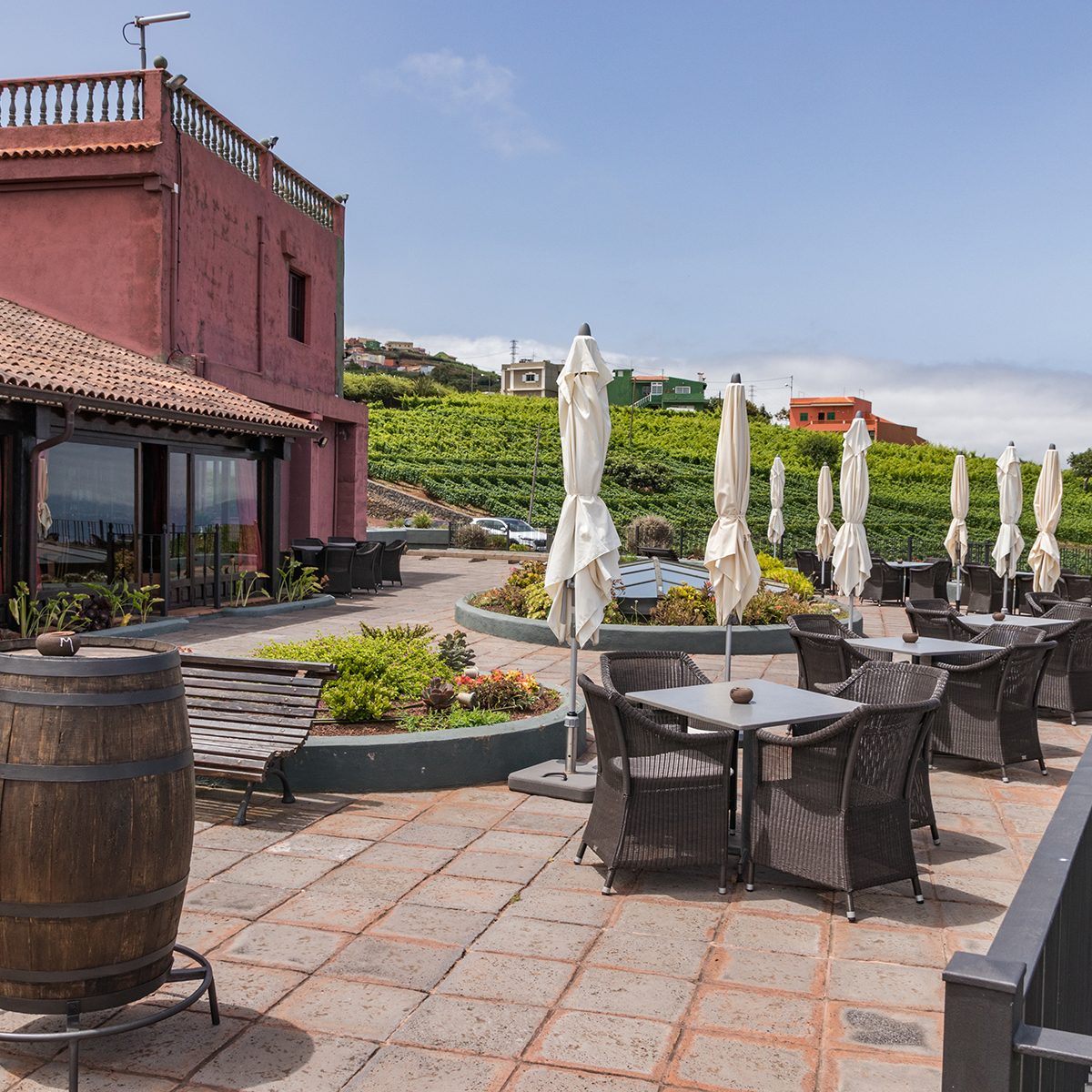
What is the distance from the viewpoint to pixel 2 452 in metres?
11.0

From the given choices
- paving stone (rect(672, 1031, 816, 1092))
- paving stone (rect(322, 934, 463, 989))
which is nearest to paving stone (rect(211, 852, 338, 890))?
paving stone (rect(322, 934, 463, 989))

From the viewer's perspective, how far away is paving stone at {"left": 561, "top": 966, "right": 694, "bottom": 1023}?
3.35 metres

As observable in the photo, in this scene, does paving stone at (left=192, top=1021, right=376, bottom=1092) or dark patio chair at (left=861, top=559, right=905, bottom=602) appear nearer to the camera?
paving stone at (left=192, top=1021, right=376, bottom=1092)

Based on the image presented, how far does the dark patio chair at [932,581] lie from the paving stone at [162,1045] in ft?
49.9

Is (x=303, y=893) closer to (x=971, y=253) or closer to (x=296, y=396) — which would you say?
(x=971, y=253)

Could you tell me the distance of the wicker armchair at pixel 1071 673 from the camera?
8055mm

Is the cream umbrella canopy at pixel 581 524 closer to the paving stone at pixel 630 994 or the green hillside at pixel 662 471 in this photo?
the paving stone at pixel 630 994

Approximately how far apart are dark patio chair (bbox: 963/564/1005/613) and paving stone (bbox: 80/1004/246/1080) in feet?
46.1

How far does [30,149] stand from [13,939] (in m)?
15.6

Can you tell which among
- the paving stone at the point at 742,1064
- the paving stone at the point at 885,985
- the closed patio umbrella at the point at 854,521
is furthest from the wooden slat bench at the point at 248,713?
the closed patio umbrella at the point at 854,521

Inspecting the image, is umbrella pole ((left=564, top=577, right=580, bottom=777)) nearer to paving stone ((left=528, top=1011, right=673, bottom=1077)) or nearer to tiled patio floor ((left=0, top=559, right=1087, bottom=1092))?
tiled patio floor ((left=0, top=559, right=1087, bottom=1092))

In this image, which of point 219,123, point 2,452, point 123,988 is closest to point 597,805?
point 123,988

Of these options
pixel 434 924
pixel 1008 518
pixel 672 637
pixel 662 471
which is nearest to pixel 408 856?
pixel 434 924

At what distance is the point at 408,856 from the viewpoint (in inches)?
189
